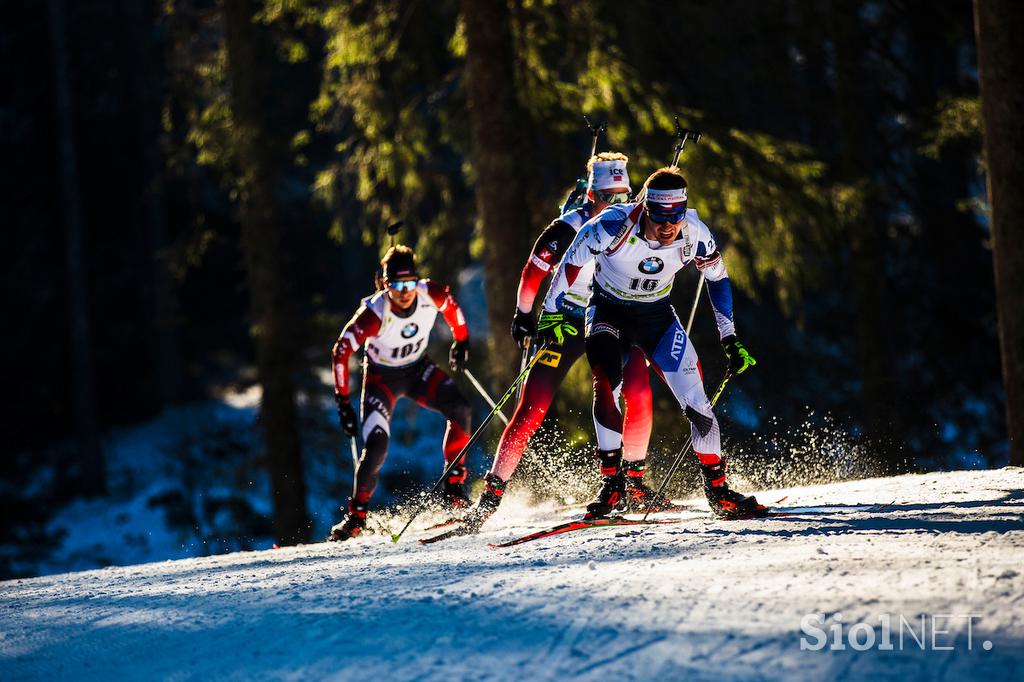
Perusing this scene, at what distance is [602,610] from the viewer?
446 centimetres

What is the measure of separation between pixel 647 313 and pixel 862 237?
9229 mm

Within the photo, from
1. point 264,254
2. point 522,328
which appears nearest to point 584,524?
point 522,328

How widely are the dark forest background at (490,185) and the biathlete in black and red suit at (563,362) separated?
10.8 ft

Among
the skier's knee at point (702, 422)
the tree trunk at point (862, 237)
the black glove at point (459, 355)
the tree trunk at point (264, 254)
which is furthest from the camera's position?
the tree trunk at point (862, 237)

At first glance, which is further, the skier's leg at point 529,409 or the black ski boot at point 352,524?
the black ski boot at point 352,524

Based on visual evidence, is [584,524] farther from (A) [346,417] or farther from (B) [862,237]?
(B) [862,237]

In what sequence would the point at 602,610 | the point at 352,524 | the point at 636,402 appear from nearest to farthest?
the point at 602,610, the point at 636,402, the point at 352,524

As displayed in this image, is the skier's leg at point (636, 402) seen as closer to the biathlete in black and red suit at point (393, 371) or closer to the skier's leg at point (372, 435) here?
the biathlete in black and red suit at point (393, 371)

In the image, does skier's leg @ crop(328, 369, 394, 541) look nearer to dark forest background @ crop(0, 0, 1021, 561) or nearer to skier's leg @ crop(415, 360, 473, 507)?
skier's leg @ crop(415, 360, 473, 507)

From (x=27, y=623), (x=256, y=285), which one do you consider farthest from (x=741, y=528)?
(x=256, y=285)

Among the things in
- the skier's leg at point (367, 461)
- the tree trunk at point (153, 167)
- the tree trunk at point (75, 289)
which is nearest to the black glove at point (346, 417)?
the skier's leg at point (367, 461)

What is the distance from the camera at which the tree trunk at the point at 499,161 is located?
11.2 meters

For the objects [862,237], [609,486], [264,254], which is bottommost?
[609,486]

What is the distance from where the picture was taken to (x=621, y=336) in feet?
24.0
